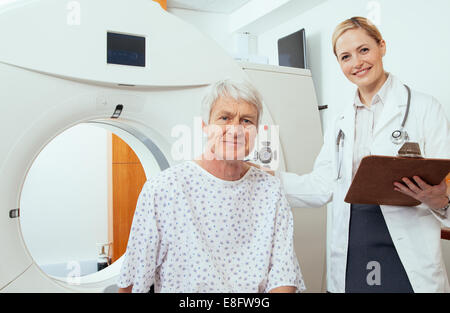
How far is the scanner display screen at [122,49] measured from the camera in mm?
1251

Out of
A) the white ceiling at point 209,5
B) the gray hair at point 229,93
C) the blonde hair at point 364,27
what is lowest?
the gray hair at point 229,93

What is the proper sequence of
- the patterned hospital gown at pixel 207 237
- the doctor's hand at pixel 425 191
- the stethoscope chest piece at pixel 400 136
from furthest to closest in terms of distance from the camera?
the stethoscope chest piece at pixel 400 136
the doctor's hand at pixel 425 191
the patterned hospital gown at pixel 207 237

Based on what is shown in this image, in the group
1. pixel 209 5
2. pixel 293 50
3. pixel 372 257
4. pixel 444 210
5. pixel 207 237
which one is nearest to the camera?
pixel 207 237

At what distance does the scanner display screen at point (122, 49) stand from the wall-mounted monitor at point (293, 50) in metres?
1.82

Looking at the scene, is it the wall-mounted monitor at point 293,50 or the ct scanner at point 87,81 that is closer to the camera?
the ct scanner at point 87,81

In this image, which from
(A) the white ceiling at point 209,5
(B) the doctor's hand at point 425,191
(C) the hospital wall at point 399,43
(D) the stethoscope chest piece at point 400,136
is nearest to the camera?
(B) the doctor's hand at point 425,191

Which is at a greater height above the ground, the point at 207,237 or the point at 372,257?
the point at 207,237

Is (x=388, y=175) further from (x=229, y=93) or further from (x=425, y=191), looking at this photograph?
(x=229, y=93)

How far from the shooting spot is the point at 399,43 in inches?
85.4

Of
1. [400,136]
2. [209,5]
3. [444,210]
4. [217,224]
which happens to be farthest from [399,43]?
[209,5]

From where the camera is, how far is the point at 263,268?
1031 millimetres

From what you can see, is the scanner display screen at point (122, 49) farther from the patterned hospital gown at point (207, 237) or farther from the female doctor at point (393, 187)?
the female doctor at point (393, 187)

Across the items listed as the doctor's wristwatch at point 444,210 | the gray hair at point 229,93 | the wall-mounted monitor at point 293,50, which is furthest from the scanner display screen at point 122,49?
the wall-mounted monitor at point 293,50

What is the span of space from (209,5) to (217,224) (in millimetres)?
2880
